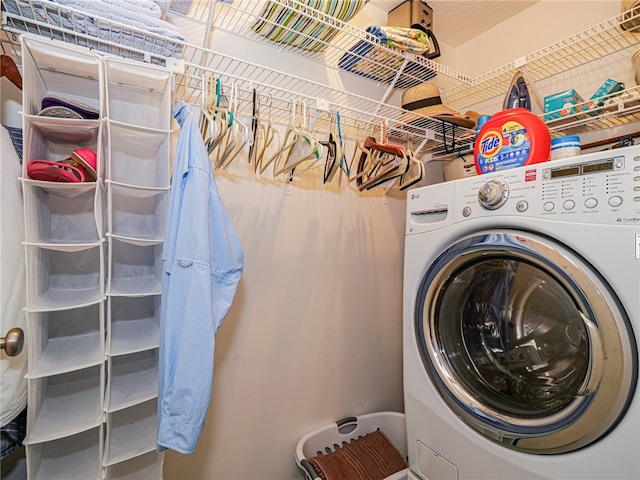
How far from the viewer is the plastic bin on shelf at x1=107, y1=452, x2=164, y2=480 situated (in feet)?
3.04

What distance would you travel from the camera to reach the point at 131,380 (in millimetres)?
954

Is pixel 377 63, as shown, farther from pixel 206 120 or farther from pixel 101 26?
pixel 101 26

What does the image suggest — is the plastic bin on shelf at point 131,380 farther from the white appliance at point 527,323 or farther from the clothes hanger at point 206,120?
the white appliance at point 527,323

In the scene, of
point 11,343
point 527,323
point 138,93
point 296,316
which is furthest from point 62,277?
point 527,323

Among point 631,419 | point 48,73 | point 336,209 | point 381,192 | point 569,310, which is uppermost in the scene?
point 48,73

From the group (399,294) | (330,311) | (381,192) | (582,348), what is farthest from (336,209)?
(582,348)

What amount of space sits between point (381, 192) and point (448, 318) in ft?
3.00

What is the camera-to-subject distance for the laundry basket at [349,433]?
4.83 feet

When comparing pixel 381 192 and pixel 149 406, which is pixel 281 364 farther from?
pixel 381 192

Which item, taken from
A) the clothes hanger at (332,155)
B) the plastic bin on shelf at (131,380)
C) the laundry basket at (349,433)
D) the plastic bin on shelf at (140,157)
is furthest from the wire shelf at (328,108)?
the laundry basket at (349,433)

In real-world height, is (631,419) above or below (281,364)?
above

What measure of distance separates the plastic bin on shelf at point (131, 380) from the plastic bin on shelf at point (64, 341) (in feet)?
0.23

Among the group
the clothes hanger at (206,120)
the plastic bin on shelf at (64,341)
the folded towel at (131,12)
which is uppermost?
the folded towel at (131,12)

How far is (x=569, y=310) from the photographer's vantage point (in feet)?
2.98
